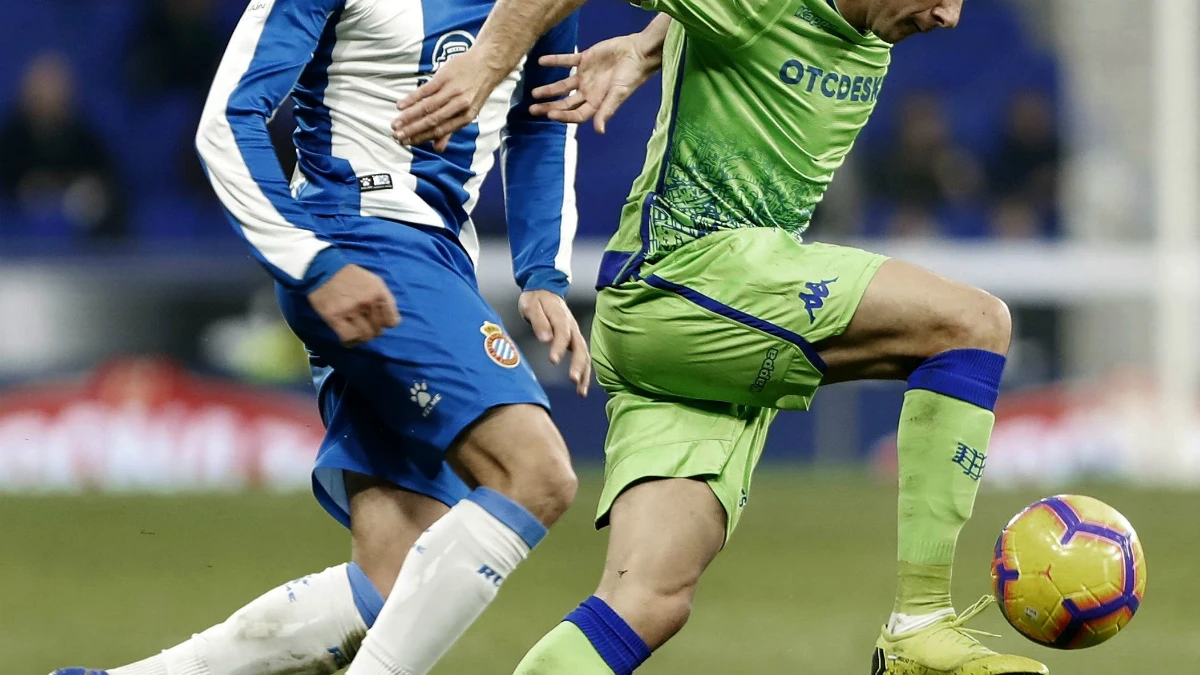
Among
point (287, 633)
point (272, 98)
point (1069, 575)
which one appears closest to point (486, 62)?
point (272, 98)

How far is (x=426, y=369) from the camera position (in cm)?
360

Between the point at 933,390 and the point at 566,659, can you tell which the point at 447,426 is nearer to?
the point at 566,659

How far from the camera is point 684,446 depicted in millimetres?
3799

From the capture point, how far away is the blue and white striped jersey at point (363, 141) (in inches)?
141

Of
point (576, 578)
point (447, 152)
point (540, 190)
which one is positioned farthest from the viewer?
point (576, 578)

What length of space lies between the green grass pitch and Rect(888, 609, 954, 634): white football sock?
122cm

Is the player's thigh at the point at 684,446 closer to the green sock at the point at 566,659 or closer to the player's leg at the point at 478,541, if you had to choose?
the player's leg at the point at 478,541

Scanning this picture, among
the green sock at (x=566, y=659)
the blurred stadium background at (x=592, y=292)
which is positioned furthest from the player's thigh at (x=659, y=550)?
the blurred stadium background at (x=592, y=292)

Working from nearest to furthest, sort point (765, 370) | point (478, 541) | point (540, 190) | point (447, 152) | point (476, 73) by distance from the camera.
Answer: point (476, 73) < point (478, 541) < point (765, 370) < point (447, 152) < point (540, 190)

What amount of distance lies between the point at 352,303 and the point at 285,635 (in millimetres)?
865

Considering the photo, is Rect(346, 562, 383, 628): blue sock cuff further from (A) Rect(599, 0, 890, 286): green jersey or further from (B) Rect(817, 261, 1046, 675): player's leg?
(B) Rect(817, 261, 1046, 675): player's leg

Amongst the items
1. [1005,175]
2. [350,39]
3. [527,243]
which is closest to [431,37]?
[350,39]

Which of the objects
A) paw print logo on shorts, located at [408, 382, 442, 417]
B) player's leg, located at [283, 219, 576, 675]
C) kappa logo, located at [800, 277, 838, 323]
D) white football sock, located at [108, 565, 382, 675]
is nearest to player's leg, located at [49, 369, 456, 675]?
white football sock, located at [108, 565, 382, 675]

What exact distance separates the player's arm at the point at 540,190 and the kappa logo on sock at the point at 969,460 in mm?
946
